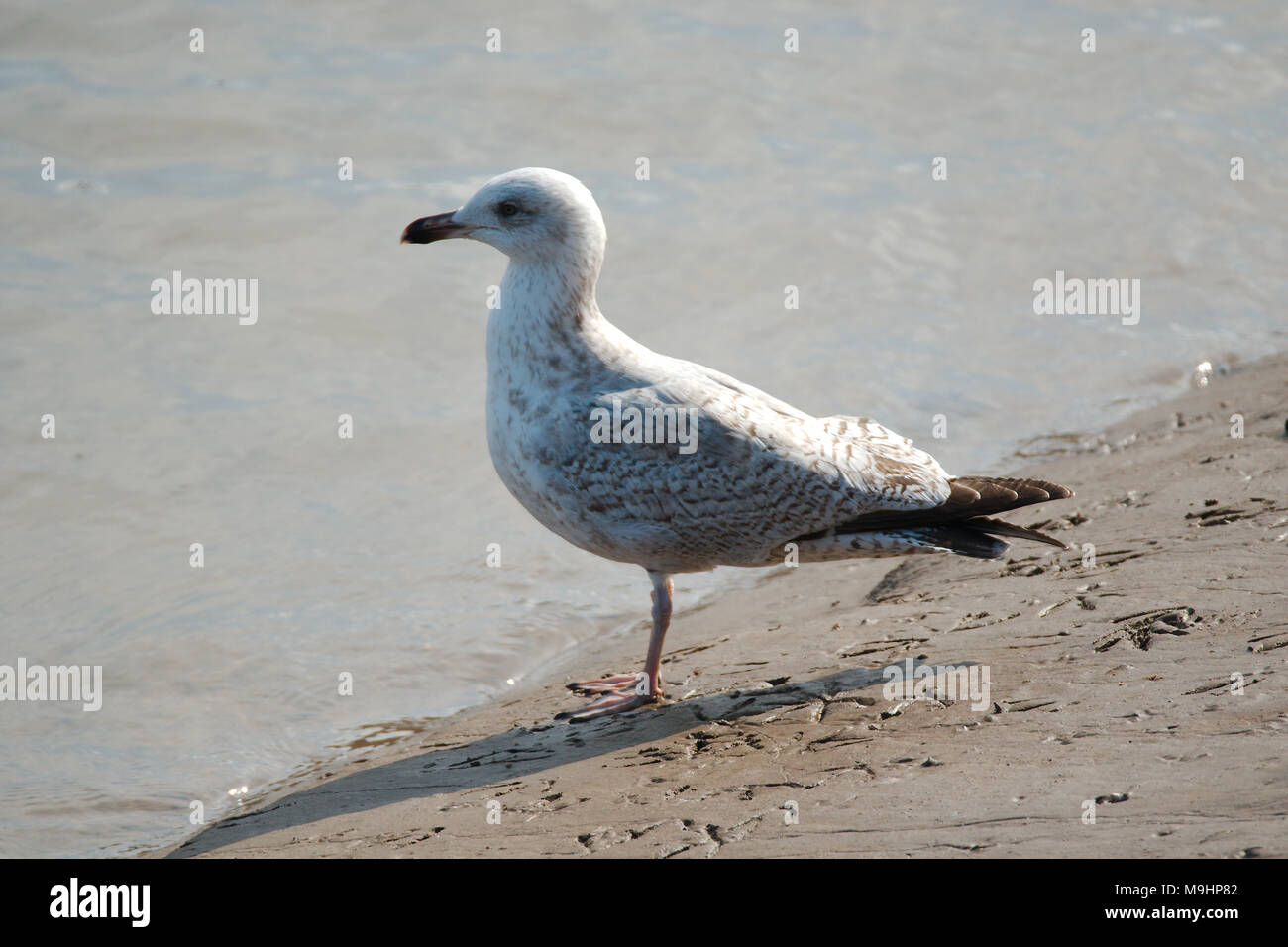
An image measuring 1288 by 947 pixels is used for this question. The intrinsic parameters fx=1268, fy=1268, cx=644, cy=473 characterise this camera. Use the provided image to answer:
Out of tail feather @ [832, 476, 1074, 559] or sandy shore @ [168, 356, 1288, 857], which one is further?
tail feather @ [832, 476, 1074, 559]

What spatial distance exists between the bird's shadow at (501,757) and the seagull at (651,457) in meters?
0.18

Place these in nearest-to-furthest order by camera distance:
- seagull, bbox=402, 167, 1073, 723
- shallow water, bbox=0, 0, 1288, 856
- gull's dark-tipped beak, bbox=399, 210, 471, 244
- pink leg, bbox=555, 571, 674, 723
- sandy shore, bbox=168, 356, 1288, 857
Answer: sandy shore, bbox=168, 356, 1288, 857, seagull, bbox=402, 167, 1073, 723, pink leg, bbox=555, 571, 674, 723, gull's dark-tipped beak, bbox=399, 210, 471, 244, shallow water, bbox=0, 0, 1288, 856

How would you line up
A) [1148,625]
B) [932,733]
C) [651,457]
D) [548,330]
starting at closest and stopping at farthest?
[932,733], [1148,625], [651,457], [548,330]

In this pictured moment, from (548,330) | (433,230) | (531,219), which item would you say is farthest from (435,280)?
(548,330)

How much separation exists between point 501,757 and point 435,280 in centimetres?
620

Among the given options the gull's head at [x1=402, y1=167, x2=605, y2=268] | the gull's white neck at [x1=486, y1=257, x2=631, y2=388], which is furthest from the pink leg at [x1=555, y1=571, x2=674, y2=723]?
the gull's head at [x1=402, y1=167, x2=605, y2=268]

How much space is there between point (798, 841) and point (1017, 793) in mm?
686

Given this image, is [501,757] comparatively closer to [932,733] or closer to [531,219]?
[932,733]

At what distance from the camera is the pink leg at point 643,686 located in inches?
208

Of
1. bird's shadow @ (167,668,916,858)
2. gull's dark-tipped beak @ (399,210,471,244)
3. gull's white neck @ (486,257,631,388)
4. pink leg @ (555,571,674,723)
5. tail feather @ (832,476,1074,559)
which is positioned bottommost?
bird's shadow @ (167,668,916,858)

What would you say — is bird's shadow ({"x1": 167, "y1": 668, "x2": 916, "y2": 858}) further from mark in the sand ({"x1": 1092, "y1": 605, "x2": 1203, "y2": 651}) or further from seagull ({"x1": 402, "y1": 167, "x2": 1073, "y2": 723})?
mark in the sand ({"x1": 1092, "y1": 605, "x2": 1203, "y2": 651})

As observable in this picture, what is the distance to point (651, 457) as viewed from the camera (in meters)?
5.14

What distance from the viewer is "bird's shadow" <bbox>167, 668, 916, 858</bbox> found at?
4828 millimetres

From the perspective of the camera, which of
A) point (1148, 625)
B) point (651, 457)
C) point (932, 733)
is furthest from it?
point (651, 457)
